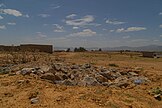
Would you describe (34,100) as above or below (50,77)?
below

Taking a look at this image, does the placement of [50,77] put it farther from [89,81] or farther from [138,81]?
[138,81]

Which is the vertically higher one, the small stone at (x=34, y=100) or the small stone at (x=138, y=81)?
the small stone at (x=138, y=81)

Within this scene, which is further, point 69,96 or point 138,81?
point 138,81

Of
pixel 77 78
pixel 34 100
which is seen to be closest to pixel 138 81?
pixel 77 78

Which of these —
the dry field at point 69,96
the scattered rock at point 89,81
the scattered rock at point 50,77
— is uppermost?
the scattered rock at point 50,77

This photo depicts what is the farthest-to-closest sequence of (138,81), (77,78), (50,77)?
(138,81), (77,78), (50,77)

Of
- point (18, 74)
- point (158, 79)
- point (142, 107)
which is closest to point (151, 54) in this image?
point (158, 79)

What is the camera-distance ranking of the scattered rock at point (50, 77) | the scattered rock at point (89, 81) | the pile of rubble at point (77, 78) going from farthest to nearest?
1. the scattered rock at point (50, 77)
2. the pile of rubble at point (77, 78)
3. the scattered rock at point (89, 81)

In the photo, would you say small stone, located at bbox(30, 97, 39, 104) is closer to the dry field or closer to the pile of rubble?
the dry field

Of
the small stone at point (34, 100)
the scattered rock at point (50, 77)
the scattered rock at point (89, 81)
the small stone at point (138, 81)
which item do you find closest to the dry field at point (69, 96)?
the small stone at point (34, 100)

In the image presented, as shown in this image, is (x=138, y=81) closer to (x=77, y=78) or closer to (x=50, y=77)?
(x=77, y=78)

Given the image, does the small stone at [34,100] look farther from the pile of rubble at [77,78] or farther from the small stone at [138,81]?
the small stone at [138,81]

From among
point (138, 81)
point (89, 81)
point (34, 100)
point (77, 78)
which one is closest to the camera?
point (34, 100)

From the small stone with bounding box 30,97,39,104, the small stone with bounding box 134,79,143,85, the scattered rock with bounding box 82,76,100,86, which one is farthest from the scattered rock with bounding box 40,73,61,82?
the small stone with bounding box 134,79,143,85
